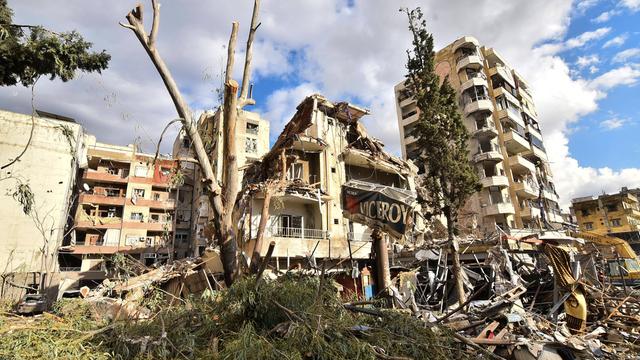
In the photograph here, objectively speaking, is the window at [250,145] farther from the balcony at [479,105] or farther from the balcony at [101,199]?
the balcony at [479,105]

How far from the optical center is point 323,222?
69.6 ft

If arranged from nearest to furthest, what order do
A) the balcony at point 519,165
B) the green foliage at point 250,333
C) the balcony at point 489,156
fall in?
the green foliage at point 250,333, the balcony at point 489,156, the balcony at point 519,165

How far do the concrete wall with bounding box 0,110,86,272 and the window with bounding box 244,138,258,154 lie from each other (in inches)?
561

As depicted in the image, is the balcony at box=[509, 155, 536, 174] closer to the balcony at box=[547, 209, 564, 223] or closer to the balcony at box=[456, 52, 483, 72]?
the balcony at box=[547, 209, 564, 223]

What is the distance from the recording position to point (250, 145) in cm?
3438

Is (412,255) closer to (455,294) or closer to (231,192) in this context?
(455,294)

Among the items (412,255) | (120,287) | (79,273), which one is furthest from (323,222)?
(79,273)

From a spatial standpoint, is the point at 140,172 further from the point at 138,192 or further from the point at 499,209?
the point at 499,209

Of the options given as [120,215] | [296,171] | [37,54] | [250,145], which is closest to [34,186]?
[120,215]

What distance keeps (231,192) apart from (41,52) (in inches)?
250

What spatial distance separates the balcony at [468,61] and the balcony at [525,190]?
511 inches

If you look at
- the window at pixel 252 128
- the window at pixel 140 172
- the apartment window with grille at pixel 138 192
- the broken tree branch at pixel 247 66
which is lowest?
the broken tree branch at pixel 247 66

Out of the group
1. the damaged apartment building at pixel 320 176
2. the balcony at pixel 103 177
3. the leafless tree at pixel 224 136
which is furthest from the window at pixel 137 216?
the leafless tree at pixel 224 136

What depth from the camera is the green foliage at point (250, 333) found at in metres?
3.52
